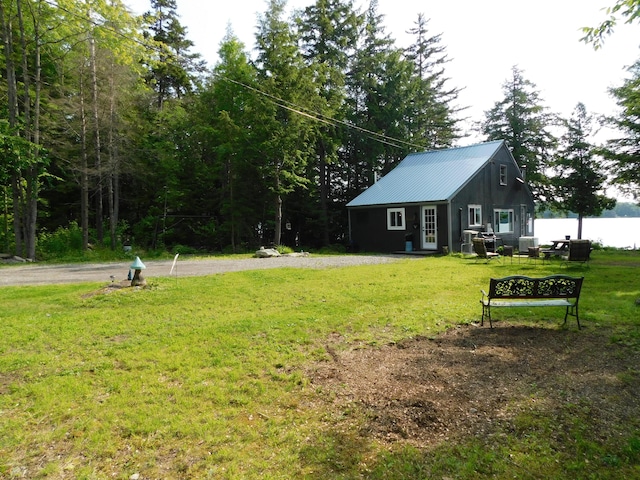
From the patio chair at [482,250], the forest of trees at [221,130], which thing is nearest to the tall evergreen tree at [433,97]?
the forest of trees at [221,130]

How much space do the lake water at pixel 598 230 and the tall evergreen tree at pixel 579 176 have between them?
1480mm

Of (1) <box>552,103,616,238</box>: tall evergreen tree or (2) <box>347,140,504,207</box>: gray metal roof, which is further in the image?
(1) <box>552,103,616,238</box>: tall evergreen tree

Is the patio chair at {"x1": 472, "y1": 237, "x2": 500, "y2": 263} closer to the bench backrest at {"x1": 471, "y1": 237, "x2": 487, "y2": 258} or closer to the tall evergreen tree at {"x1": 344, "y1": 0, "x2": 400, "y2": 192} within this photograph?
the bench backrest at {"x1": 471, "y1": 237, "x2": 487, "y2": 258}

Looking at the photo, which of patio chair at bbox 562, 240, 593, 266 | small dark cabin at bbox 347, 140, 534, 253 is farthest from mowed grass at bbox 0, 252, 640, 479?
small dark cabin at bbox 347, 140, 534, 253

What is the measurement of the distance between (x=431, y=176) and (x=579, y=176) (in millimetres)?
13777

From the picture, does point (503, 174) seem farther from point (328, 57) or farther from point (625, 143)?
point (328, 57)

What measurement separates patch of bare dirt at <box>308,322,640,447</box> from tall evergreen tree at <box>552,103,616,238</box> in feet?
86.8

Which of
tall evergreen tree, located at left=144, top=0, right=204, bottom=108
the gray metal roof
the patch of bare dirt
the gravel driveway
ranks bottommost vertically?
the patch of bare dirt

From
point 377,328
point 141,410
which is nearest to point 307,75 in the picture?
point 377,328

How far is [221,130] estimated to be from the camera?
64.8 feet

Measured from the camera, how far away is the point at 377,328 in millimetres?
5738

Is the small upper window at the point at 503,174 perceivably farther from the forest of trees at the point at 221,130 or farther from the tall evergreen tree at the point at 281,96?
the tall evergreen tree at the point at 281,96

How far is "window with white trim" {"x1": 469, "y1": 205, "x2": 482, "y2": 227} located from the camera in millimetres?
19266

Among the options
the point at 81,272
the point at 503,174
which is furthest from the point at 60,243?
the point at 503,174
